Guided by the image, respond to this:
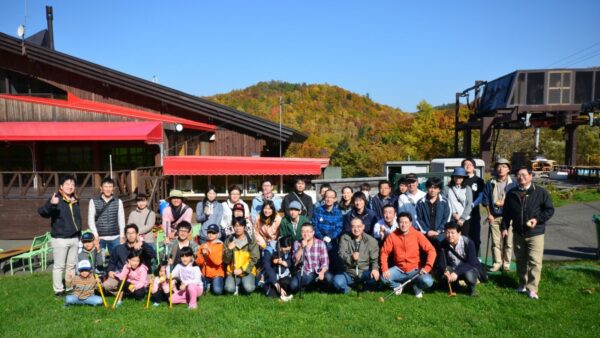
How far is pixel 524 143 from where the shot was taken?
32625 mm

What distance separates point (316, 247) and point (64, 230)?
148 inches

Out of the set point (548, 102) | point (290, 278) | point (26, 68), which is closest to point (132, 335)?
point (290, 278)

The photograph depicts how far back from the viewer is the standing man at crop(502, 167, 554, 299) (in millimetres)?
4906

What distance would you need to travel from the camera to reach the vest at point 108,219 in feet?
18.8

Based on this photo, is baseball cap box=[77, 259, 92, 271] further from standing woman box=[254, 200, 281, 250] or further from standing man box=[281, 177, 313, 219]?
standing man box=[281, 177, 313, 219]

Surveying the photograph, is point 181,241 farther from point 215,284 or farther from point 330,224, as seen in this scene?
point 330,224

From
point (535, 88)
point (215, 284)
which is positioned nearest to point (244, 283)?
point (215, 284)

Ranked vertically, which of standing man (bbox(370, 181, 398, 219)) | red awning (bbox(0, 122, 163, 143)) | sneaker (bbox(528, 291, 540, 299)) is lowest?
sneaker (bbox(528, 291, 540, 299))

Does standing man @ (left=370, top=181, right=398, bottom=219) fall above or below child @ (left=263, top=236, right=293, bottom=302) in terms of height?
above

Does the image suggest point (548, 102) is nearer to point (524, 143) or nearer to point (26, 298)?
point (524, 143)

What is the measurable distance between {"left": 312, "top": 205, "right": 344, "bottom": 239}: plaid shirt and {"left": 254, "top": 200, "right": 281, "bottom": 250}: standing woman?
2.11 feet

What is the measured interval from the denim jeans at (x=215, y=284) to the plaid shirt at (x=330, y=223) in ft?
5.25

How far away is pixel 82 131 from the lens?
36.9 ft

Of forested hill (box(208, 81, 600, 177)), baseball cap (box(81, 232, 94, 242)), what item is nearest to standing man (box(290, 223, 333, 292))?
baseball cap (box(81, 232, 94, 242))
